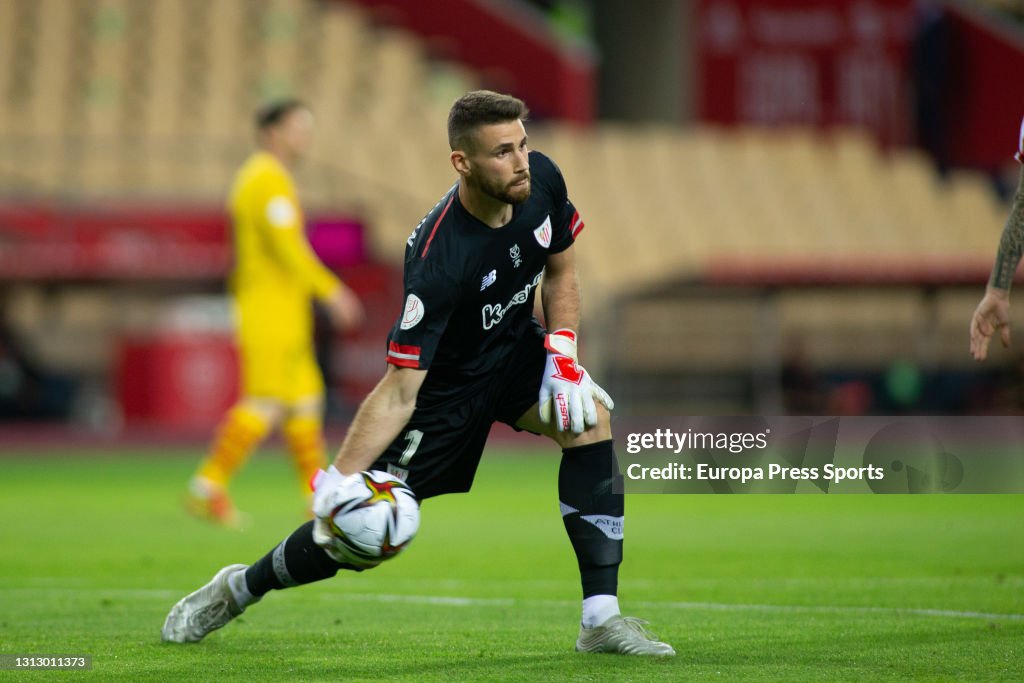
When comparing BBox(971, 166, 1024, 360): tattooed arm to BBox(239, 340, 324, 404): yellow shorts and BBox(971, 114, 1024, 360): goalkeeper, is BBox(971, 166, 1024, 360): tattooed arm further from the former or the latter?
BBox(239, 340, 324, 404): yellow shorts

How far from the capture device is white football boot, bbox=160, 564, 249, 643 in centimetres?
568

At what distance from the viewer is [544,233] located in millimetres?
5594

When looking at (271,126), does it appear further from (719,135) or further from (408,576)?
(719,135)

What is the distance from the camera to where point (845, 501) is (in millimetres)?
13102

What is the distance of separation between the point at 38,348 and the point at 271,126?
1225cm

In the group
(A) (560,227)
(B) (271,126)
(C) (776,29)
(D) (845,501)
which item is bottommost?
(D) (845,501)

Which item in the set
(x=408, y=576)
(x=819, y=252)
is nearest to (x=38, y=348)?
(x=819, y=252)

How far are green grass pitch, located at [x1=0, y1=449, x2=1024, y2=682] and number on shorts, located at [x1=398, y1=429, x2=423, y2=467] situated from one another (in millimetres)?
692

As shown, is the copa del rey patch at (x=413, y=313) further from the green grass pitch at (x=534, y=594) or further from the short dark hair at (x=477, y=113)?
the green grass pitch at (x=534, y=594)

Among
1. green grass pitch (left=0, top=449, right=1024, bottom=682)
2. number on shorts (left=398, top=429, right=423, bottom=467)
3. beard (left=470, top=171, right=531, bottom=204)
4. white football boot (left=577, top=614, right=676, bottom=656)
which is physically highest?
beard (left=470, top=171, right=531, bottom=204)

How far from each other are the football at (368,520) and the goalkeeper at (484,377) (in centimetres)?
5

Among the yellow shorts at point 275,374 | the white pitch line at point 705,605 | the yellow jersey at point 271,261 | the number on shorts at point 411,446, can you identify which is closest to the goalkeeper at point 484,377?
the number on shorts at point 411,446

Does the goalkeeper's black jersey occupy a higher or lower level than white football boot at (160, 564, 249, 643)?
higher

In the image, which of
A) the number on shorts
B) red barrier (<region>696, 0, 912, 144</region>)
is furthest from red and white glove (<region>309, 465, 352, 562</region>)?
red barrier (<region>696, 0, 912, 144</region>)
